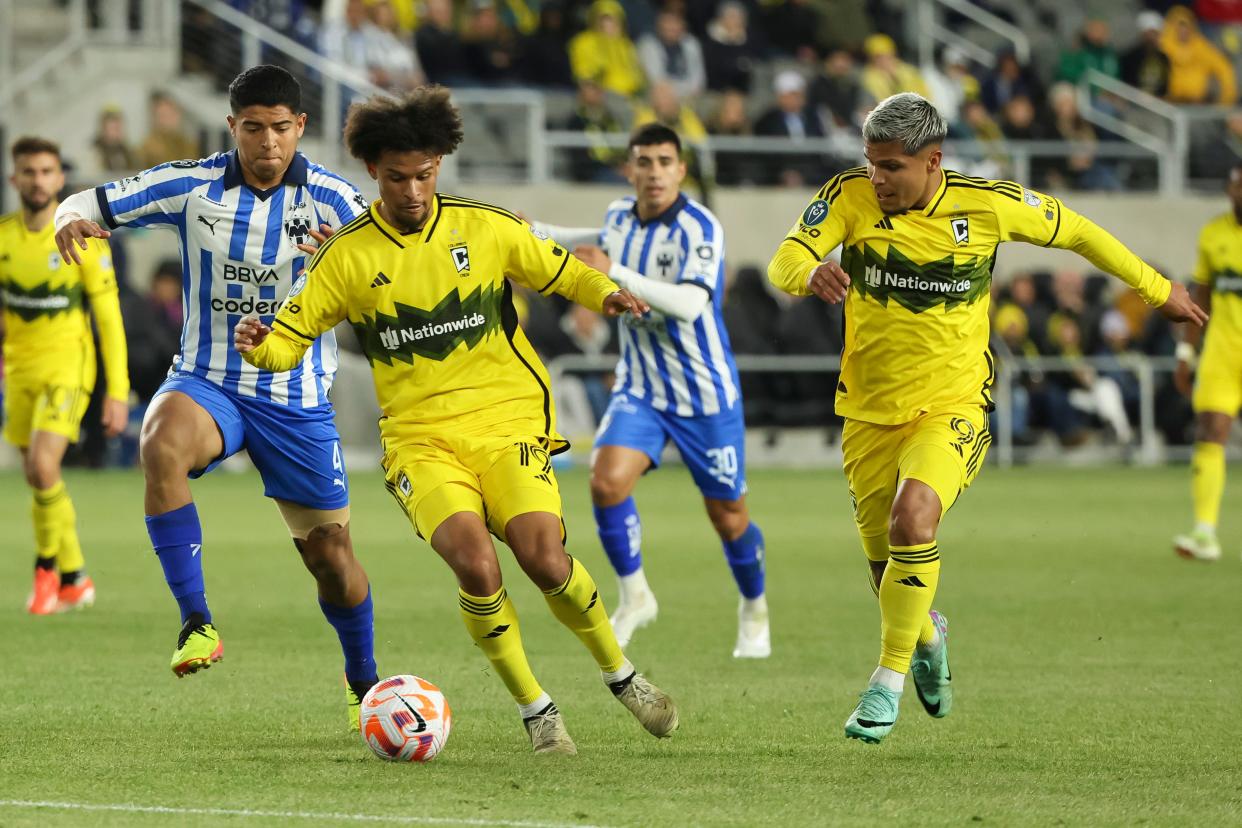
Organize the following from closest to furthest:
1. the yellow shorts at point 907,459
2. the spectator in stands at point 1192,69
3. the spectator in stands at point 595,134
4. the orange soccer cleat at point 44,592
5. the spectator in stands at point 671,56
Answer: the yellow shorts at point 907,459
the orange soccer cleat at point 44,592
the spectator in stands at point 595,134
the spectator in stands at point 671,56
the spectator in stands at point 1192,69

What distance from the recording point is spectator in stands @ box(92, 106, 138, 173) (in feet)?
68.5

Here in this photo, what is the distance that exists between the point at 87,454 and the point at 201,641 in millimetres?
15502

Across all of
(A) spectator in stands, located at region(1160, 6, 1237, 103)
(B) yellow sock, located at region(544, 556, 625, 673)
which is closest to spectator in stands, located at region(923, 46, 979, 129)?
(A) spectator in stands, located at region(1160, 6, 1237, 103)

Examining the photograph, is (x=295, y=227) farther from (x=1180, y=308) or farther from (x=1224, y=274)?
(x=1224, y=274)

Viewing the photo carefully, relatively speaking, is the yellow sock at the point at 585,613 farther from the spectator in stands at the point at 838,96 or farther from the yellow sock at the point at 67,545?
the spectator in stands at the point at 838,96

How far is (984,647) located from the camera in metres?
9.62

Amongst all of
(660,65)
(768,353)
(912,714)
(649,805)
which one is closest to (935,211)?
(912,714)

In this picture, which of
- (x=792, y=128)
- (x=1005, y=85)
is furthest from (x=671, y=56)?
(x=1005, y=85)

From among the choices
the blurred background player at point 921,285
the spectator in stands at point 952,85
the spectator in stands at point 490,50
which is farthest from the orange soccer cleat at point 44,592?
the spectator in stands at point 952,85

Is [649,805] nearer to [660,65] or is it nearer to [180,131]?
[180,131]

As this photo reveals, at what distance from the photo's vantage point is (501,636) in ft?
21.9

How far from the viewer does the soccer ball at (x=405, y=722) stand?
6.55 meters

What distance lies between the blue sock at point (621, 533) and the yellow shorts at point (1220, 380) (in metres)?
5.03

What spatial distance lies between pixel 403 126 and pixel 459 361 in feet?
2.74
